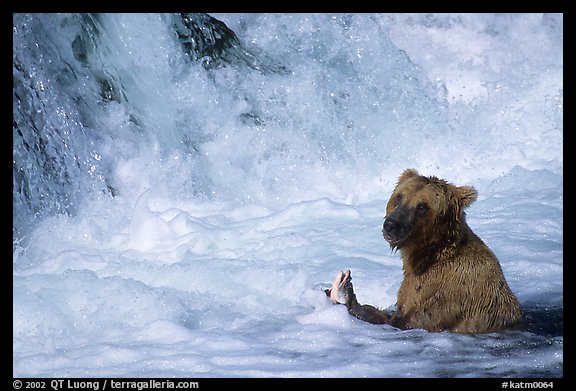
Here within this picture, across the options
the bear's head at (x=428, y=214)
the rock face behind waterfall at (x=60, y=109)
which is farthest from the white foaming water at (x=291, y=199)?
the bear's head at (x=428, y=214)

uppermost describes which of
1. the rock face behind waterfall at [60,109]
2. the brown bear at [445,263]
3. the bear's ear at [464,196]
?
the rock face behind waterfall at [60,109]

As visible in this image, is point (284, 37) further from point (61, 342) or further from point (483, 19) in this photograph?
point (61, 342)

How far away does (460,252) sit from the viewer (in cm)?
462

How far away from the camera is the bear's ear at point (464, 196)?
4570 millimetres

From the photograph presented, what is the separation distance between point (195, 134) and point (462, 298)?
539 centimetres

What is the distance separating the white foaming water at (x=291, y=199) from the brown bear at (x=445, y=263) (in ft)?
0.37

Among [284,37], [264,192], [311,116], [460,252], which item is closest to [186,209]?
[264,192]

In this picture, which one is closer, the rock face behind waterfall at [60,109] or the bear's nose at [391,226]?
the bear's nose at [391,226]

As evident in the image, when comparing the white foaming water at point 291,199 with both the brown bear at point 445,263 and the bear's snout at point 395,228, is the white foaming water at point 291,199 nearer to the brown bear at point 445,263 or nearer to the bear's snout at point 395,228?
the brown bear at point 445,263

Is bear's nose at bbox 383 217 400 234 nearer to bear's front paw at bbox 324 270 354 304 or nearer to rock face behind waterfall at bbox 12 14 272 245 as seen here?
bear's front paw at bbox 324 270 354 304

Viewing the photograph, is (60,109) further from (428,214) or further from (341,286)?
(428,214)

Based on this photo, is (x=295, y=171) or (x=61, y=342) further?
(x=295, y=171)

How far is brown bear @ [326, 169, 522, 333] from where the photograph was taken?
4586 mm

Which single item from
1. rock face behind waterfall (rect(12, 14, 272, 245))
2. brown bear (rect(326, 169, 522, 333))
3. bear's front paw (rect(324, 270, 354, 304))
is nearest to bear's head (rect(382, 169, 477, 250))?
brown bear (rect(326, 169, 522, 333))
